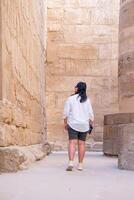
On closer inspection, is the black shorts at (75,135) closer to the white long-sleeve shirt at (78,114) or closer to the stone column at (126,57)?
the white long-sleeve shirt at (78,114)

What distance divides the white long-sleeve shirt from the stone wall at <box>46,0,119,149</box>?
10.4 metres

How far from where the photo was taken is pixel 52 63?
59.8 ft

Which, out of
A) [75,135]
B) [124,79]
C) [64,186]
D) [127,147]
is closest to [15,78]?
[75,135]

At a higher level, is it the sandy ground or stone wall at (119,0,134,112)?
stone wall at (119,0,134,112)

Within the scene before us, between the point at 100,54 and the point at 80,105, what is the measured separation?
11001 mm

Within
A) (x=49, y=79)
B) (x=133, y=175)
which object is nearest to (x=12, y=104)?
(x=133, y=175)

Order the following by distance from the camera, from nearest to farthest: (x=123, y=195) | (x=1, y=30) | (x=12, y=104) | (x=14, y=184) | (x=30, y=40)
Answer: (x=123, y=195) < (x=14, y=184) < (x=1, y=30) < (x=12, y=104) < (x=30, y=40)

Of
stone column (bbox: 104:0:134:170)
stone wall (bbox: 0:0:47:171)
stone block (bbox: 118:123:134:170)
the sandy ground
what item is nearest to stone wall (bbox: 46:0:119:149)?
stone column (bbox: 104:0:134:170)

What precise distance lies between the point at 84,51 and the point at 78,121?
11168mm

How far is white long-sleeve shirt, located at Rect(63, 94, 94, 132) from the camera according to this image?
24.6ft

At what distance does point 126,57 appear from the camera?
1241cm

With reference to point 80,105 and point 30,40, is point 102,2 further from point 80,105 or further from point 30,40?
point 80,105

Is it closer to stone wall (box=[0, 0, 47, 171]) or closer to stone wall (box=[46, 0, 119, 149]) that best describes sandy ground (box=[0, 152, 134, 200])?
stone wall (box=[0, 0, 47, 171])

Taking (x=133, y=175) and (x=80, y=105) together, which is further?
(x=80, y=105)
